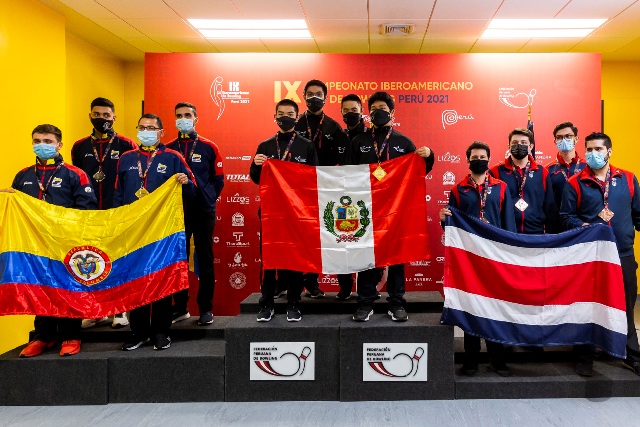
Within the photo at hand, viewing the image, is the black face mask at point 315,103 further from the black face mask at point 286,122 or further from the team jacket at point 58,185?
the team jacket at point 58,185

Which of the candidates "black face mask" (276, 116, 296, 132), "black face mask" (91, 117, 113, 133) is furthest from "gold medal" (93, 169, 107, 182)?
"black face mask" (276, 116, 296, 132)

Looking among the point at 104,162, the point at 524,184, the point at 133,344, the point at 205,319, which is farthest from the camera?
the point at 104,162

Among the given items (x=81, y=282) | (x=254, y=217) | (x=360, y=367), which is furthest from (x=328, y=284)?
(x=81, y=282)

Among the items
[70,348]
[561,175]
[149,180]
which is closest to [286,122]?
[149,180]

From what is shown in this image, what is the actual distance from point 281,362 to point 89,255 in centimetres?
154

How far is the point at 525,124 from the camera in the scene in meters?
5.43

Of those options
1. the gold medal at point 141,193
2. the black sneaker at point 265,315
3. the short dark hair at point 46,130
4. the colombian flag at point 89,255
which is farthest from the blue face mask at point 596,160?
the short dark hair at point 46,130

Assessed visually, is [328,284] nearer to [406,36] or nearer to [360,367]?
[360,367]

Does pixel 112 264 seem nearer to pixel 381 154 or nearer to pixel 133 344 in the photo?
pixel 133 344

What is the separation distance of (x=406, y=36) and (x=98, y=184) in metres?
3.84

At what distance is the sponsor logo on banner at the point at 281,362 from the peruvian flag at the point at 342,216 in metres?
0.55

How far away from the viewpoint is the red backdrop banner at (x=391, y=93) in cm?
547

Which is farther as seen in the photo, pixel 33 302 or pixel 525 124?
pixel 525 124

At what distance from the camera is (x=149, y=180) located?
339 cm
